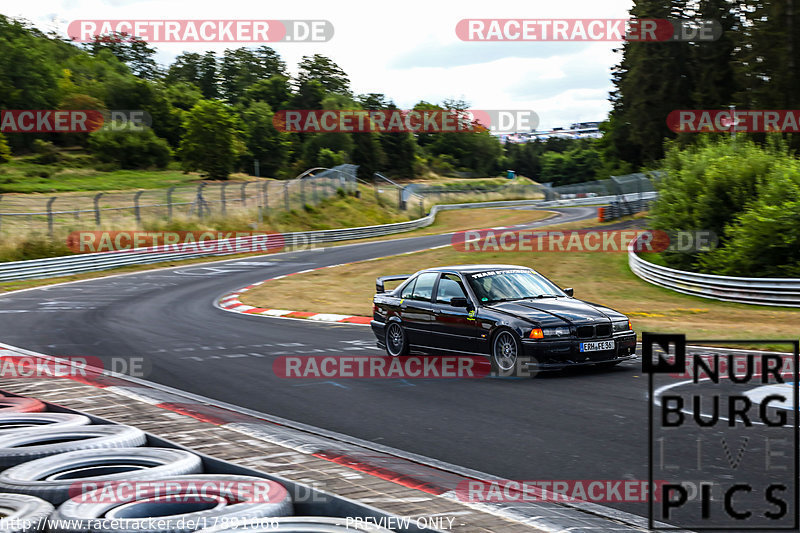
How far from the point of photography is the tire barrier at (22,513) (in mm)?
3879

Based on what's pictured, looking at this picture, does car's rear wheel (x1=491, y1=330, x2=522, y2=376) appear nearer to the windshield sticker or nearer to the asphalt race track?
the asphalt race track

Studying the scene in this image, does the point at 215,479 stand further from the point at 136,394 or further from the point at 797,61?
the point at 797,61

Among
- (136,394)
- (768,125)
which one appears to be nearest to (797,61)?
(768,125)

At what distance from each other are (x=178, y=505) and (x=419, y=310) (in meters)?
7.41

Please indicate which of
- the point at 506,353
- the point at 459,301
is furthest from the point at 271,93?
the point at 506,353

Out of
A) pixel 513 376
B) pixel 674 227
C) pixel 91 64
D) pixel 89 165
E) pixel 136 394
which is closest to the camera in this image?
pixel 136 394

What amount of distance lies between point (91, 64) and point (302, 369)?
113 metres

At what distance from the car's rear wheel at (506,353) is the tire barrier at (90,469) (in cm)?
524

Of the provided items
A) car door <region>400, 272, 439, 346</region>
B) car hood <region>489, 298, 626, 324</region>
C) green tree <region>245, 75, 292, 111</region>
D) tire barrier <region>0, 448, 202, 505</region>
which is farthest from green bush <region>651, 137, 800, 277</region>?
green tree <region>245, 75, 292, 111</region>

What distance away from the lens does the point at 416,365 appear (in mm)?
11391
